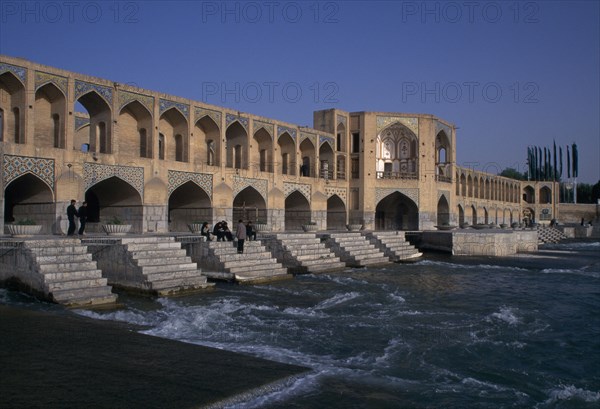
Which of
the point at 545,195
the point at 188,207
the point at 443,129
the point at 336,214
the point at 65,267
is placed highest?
the point at 443,129

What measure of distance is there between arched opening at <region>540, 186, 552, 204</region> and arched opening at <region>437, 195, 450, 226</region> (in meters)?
25.5

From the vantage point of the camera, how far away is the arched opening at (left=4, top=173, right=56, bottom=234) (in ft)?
47.7

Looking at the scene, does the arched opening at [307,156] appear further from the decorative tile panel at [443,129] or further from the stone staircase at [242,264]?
the stone staircase at [242,264]

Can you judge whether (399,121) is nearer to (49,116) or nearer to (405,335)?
(49,116)

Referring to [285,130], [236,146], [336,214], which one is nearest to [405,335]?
[236,146]

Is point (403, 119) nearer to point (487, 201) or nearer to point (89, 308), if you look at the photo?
point (487, 201)

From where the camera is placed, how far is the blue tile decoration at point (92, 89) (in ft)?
50.4

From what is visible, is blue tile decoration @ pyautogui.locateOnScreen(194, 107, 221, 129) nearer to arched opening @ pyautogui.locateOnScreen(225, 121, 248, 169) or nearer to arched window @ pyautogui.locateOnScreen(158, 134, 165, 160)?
arched opening @ pyautogui.locateOnScreen(225, 121, 248, 169)

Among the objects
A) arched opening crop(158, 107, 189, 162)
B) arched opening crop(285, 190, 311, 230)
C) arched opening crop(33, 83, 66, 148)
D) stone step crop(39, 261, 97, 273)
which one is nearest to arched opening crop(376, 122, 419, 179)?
arched opening crop(285, 190, 311, 230)

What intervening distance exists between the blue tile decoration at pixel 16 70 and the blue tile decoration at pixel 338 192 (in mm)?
14009

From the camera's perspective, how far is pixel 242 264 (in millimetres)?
12750

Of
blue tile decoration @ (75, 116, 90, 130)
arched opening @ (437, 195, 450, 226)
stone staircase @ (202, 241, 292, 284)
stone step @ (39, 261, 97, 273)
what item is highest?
blue tile decoration @ (75, 116, 90, 130)

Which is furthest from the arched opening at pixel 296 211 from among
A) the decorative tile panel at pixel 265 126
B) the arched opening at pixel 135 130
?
the arched opening at pixel 135 130

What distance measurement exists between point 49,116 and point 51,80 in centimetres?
168
